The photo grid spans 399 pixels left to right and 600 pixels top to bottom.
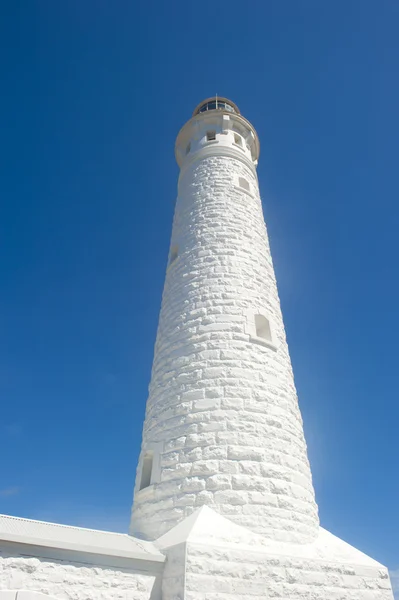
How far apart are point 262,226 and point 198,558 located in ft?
30.4

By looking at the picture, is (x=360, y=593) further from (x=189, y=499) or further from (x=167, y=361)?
(x=167, y=361)

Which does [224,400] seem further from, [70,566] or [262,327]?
[70,566]

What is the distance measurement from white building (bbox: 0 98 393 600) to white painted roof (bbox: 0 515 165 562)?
0.02m

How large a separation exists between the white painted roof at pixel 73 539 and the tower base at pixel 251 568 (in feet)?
1.17

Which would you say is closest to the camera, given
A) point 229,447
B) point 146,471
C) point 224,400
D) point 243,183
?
point 229,447

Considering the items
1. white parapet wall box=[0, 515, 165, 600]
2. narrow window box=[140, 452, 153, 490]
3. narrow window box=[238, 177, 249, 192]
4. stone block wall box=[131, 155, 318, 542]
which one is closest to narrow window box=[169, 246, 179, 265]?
stone block wall box=[131, 155, 318, 542]

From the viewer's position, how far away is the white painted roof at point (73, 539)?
17.8 feet

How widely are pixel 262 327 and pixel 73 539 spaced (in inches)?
227

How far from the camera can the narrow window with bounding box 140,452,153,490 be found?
8.32m

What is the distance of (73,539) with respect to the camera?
595cm

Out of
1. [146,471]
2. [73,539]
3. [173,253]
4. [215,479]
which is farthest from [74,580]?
[173,253]

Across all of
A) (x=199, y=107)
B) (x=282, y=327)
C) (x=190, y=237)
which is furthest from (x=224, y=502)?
(x=199, y=107)

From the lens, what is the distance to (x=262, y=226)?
41.5ft

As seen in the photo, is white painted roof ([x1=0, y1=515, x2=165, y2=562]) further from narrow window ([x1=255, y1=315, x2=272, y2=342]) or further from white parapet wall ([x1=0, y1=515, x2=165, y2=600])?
narrow window ([x1=255, y1=315, x2=272, y2=342])
